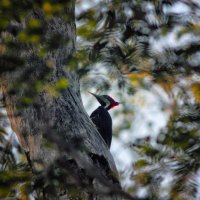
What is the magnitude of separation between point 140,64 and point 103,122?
113 inches

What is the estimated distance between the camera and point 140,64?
260 centimetres

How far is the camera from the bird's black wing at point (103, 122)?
16.6ft

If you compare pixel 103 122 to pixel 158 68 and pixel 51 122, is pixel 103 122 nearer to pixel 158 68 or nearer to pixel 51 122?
pixel 51 122

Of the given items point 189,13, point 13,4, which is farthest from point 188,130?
point 13,4

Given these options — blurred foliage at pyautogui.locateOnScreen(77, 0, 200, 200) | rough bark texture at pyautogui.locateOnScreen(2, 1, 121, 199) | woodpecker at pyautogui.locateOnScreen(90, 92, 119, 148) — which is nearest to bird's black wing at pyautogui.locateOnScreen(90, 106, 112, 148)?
woodpecker at pyautogui.locateOnScreen(90, 92, 119, 148)

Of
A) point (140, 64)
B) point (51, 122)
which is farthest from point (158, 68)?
point (51, 122)

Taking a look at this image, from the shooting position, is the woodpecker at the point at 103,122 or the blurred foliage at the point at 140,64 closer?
the blurred foliage at the point at 140,64

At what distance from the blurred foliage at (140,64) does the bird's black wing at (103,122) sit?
7.18 feet

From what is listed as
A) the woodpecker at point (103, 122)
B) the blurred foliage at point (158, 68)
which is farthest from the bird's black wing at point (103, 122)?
the blurred foliage at point (158, 68)

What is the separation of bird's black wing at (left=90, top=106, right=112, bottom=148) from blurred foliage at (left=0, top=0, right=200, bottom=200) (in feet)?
7.18

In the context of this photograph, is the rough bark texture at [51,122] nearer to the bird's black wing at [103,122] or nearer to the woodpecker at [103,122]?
the woodpecker at [103,122]

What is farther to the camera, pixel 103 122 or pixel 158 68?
pixel 103 122

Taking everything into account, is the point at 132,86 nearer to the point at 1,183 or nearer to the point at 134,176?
the point at 134,176

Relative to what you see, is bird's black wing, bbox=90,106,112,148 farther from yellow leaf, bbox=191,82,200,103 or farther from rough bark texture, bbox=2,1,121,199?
yellow leaf, bbox=191,82,200,103
